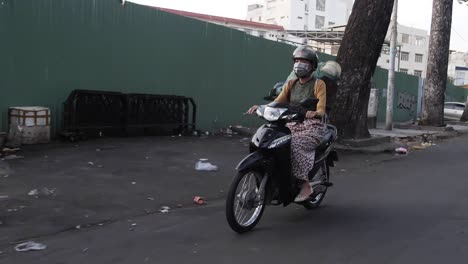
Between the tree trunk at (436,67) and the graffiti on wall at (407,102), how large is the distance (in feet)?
21.2

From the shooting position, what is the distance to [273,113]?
5.01 meters

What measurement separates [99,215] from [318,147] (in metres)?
2.55

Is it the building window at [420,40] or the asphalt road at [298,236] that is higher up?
the building window at [420,40]

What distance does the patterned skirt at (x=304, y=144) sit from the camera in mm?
5270

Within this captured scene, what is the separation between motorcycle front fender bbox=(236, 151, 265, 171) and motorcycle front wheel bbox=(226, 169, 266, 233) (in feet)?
0.23

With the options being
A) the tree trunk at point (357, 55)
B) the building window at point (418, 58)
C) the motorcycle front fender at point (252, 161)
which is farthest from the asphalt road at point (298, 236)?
the building window at point (418, 58)

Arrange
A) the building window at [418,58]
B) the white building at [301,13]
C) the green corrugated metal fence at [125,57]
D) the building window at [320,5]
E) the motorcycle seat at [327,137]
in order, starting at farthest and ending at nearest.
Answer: the building window at [320,5], the white building at [301,13], the building window at [418,58], the green corrugated metal fence at [125,57], the motorcycle seat at [327,137]

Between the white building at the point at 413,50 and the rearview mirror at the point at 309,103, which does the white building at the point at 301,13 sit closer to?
the white building at the point at 413,50

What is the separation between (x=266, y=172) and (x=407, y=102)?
26.0 m

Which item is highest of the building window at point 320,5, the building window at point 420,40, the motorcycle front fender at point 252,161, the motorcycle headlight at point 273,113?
the building window at point 320,5

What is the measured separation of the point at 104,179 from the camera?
7.15 meters

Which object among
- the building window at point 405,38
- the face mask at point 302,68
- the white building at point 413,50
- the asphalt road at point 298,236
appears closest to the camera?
the asphalt road at point 298,236

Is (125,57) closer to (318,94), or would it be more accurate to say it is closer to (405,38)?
(318,94)

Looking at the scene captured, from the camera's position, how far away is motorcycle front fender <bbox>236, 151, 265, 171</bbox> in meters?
4.82
